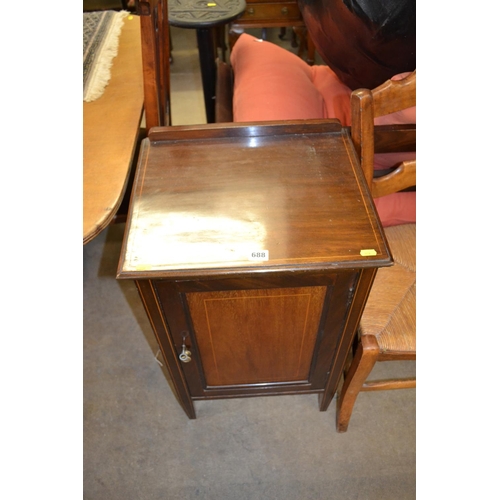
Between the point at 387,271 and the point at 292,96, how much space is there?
0.54 m

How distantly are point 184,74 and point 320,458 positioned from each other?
7.46 feet

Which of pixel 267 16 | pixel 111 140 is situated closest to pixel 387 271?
pixel 111 140

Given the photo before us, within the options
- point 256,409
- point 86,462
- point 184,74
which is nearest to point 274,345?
point 256,409

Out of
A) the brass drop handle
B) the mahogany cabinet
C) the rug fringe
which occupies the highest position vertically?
the rug fringe

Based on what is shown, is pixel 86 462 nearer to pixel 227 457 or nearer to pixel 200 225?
pixel 227 457

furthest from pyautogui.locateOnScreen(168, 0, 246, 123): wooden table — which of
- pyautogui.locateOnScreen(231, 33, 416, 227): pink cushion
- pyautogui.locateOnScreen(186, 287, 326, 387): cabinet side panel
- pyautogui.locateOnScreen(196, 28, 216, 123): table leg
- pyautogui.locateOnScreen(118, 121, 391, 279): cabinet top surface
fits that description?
pyautogui.locateOnScreen(186, 287, 326, 387): cabinet side panel

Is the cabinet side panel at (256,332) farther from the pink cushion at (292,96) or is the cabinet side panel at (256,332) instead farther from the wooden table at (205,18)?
the wooden table at (205,18)

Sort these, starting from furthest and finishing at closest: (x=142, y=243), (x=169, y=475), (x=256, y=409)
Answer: (x=256, y=409), (x=169, y=475), (x=142, y=243)

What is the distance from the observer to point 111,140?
995 millimetres

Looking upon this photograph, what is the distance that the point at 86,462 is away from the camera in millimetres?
1192

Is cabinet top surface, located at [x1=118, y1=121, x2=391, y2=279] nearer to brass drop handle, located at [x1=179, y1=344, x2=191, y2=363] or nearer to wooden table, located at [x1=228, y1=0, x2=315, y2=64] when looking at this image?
brass drop handle, located at [x1=179, y1=344, x2=191, y2=363]

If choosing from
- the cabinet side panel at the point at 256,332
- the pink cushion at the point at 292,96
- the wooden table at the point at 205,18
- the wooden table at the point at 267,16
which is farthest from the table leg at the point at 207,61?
the cabinet side panel at the point at 256,332

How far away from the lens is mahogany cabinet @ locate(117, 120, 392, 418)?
0.71 meters

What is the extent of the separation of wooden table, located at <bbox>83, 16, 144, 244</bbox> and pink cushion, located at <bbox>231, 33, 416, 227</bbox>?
294mm
